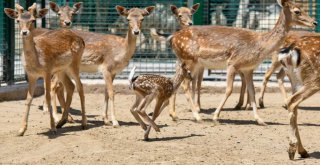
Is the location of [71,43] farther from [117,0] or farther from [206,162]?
[117,0]

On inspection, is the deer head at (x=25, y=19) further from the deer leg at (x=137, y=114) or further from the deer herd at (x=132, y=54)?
the deer leg at (x=137, y=114)

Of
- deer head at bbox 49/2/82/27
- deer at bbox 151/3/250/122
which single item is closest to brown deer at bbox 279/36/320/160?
deer at bbox 151/3/250/122

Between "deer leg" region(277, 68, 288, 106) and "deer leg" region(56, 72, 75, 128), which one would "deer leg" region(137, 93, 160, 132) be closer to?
"deer leg" region(56, 72, 75, 128)

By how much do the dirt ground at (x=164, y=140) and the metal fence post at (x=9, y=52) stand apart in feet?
3.24

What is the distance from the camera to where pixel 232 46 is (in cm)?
1356

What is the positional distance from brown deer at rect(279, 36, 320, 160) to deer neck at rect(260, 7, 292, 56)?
2.76 m

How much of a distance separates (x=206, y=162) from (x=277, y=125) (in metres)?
3.62

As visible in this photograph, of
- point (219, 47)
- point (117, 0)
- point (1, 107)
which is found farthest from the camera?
point (117, 0)

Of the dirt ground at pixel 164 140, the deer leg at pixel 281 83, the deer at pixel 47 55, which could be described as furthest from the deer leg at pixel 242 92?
the deer at pixel 47 55

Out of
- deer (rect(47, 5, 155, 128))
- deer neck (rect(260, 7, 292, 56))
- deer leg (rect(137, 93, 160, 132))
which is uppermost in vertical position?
deer neck (rect(260, 7, 292, 56))

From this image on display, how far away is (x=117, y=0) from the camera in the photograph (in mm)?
18312

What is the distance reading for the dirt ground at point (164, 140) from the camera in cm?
1010

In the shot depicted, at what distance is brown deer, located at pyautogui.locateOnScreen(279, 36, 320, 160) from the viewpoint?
10.1 meters

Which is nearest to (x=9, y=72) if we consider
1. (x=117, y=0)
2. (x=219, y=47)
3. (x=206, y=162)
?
(x=117, y=0)
